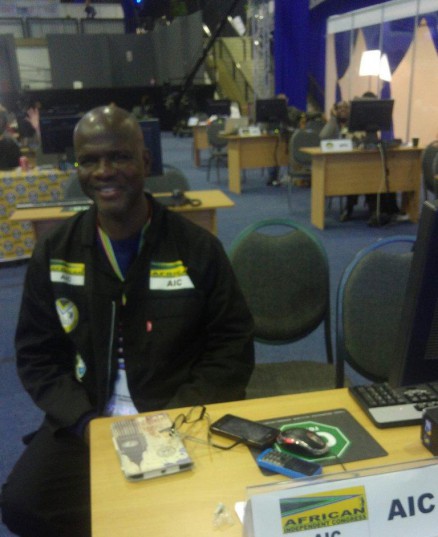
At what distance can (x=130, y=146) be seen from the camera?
136 centimetres

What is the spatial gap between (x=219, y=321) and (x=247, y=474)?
0.53 meters

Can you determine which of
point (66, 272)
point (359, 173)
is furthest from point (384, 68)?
point (66, 272)

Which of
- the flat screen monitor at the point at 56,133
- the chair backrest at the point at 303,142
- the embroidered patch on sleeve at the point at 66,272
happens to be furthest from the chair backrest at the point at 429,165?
the embroidered patch on sleeve at the point at 66,272

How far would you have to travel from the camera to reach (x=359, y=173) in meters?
5.55

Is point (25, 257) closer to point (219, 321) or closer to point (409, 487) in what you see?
point (219, 321)

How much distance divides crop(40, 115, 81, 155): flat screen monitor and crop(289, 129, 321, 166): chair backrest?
298 cm

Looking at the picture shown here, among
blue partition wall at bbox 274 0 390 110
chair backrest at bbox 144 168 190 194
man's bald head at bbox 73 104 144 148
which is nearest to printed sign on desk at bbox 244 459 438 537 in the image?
man's bald head at bbox 73 104 144 148

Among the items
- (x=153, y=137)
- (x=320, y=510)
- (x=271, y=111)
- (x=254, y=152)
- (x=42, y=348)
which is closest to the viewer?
(x=320, y=510)

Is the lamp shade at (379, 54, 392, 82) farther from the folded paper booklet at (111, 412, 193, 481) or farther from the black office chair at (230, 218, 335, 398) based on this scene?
the folded paper booklet at (111, 412, 193, 481)

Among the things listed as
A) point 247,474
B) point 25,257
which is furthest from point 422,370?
point 25,257

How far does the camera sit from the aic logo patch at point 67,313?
1.41 metres

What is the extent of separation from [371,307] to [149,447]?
101 cm

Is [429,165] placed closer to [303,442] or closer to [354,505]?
[303,442]

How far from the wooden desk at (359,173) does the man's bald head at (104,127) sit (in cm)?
428
